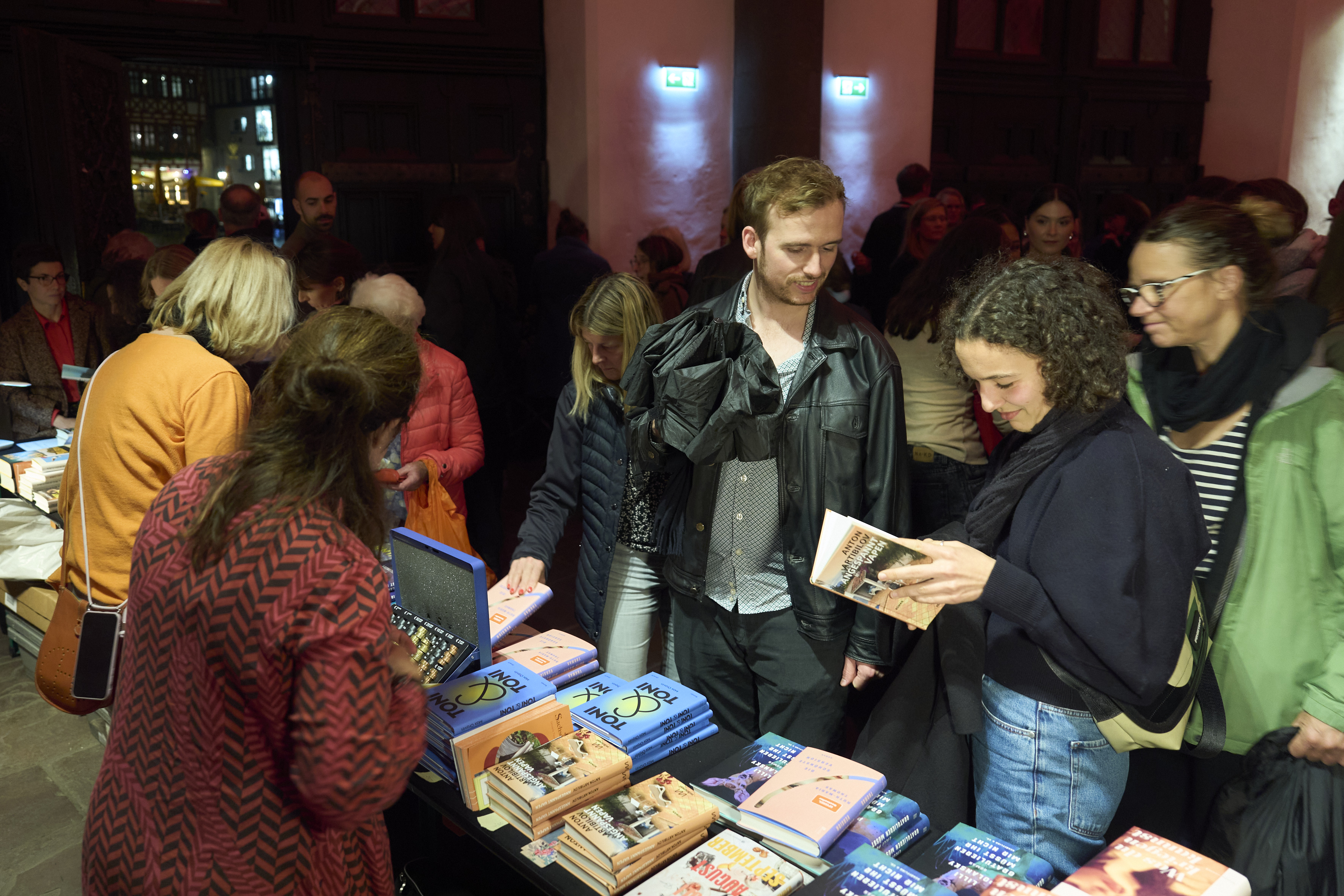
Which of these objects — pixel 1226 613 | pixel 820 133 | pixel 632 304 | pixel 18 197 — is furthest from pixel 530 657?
pixel 820 133

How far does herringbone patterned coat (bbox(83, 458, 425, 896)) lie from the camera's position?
4.24 feet

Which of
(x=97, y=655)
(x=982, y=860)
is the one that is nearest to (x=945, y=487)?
(x=982, y=860)

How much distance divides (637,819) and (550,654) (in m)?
0.63

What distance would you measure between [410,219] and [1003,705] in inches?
224

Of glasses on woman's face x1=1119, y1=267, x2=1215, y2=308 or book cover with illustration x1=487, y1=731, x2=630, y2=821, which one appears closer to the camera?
book cover with illustration x1=487, y1=731, x2=630, y2=821

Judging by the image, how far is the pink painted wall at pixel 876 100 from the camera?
726 centimetres

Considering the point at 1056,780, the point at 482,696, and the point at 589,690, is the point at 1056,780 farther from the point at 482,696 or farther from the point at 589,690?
the point at 482,696

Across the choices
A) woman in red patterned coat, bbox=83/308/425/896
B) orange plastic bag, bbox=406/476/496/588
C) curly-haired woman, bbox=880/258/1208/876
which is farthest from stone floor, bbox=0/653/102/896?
curly-haired woman, bbox=880/258/1208/876

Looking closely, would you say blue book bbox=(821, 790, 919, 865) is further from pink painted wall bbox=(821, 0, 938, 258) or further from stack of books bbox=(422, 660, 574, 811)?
pink painted wall bbox=(821, 0, 938, 258)

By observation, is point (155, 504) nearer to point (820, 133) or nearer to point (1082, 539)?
point (1082, 539)

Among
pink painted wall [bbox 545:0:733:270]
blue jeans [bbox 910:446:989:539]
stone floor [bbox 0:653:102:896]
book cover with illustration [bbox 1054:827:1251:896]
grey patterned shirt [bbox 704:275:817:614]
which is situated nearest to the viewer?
book cover with illustration [bbox 1054:827:1251:896]

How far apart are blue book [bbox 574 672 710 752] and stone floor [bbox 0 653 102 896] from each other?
5.25ft

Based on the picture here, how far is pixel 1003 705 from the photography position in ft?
6.14

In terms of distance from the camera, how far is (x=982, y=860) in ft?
5.30
